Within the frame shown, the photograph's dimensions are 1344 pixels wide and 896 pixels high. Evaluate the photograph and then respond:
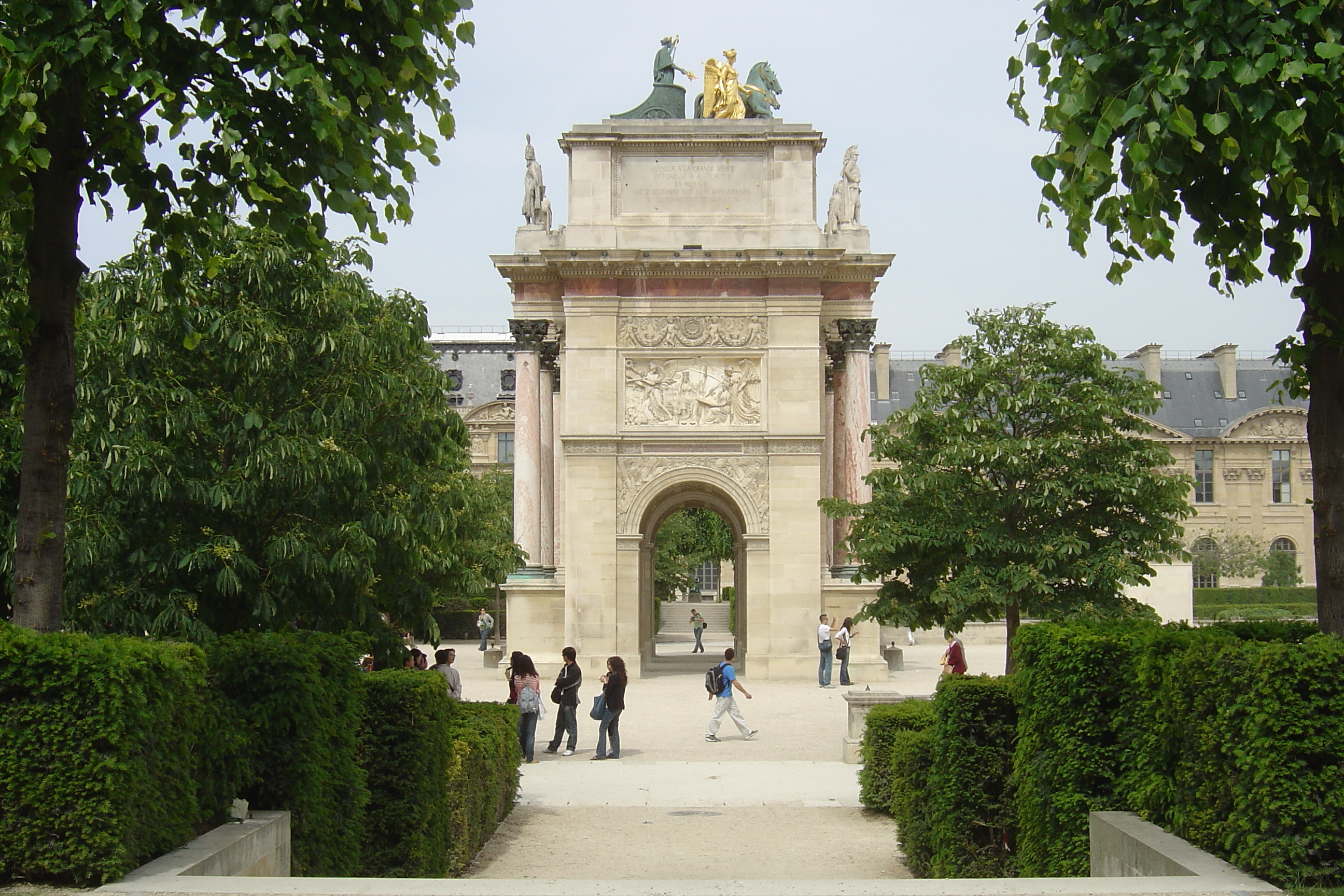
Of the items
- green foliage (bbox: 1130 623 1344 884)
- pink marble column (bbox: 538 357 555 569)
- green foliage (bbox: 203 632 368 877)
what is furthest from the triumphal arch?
green foliage (bbox: 1130 623 1344 884)

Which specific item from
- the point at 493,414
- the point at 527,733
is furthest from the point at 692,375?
the point at 493,414

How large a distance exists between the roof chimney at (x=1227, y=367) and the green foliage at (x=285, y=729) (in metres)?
87.7

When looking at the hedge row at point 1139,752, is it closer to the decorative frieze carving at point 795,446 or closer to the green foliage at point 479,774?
the green foliage at point 479,774

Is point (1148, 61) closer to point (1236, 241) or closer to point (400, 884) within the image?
point (1236, 241)

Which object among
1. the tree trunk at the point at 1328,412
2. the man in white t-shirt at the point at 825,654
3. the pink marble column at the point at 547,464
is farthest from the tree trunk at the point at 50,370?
the pink marble column at the point at 547,464

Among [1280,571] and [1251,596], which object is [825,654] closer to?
[1251,596]

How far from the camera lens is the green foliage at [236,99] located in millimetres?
7473

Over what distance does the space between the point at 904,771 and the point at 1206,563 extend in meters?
73.7

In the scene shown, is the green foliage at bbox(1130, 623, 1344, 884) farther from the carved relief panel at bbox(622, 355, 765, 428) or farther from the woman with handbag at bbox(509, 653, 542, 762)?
the carved relief panel at bbox(622, 355, 765, 428)

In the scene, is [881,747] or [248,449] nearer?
[881,747]

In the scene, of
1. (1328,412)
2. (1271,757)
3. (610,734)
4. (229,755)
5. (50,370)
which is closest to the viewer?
(1271,757)

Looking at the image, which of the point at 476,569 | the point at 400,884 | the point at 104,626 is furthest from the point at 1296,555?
the point at 400,884

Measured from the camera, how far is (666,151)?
3672 cm

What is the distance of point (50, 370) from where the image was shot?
8.02 metres
